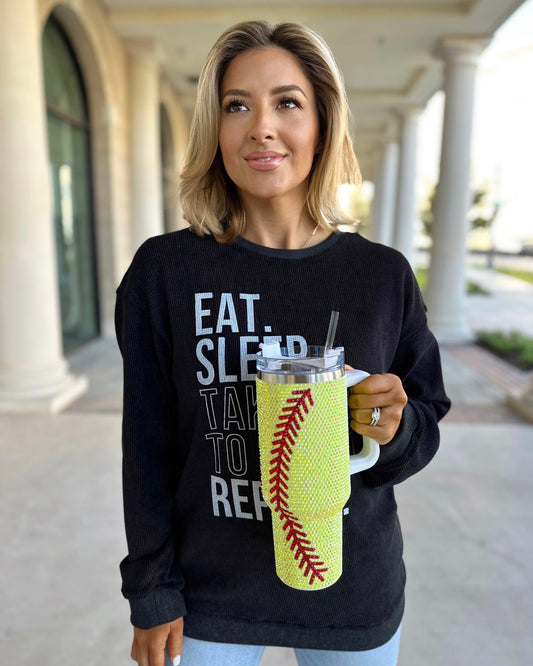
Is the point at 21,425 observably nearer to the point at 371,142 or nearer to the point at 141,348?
the point at 141,348

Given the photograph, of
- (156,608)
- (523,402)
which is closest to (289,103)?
(156,608)

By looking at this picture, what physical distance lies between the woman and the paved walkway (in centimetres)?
134

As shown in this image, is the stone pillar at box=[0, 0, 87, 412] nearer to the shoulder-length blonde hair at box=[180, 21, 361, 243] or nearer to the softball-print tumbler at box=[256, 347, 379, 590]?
the shoulder-length blonde hair at box=[180, 21, 361, 243]

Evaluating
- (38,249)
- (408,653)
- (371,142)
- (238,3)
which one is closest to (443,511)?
(408,653)

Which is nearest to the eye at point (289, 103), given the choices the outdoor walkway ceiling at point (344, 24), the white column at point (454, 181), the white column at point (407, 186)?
the outdoor walkway ceiling at point (344, 24)

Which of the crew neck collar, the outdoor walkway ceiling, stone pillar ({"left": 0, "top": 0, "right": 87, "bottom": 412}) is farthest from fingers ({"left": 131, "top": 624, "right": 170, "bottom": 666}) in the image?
the outdoor walkway ceiling

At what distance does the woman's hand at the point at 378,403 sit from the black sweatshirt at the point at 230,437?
101mm

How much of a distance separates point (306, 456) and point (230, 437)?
0.77 feet

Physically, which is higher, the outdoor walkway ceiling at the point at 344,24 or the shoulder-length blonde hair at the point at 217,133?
the outdoor walkway ceiling at the point at 344,24

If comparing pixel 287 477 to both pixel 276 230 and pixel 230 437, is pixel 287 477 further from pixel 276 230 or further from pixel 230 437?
pixel 276 230

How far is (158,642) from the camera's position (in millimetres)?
968

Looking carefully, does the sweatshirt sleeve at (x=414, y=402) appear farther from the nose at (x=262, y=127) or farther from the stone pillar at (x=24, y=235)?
→ the stone pillar at (x=24, y=235)

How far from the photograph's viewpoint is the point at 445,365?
718cm

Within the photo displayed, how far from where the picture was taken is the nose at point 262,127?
37.8 inches
